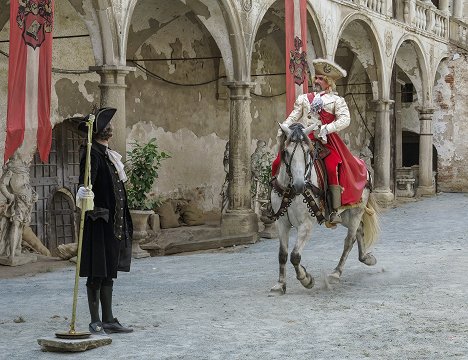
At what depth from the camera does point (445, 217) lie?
Answer: 1830 cm

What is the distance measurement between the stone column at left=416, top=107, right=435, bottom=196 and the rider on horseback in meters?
16.5

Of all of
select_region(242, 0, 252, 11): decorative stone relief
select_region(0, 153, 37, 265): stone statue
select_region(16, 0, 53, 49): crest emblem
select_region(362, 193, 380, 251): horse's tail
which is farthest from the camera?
select_region(242, 0, 252, 11): decorative stone relief

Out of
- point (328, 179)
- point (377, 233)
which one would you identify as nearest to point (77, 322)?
point (328, 179)

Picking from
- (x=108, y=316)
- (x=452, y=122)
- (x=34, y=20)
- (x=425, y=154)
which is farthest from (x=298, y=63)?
(x=452, y=122)

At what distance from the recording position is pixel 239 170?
636 inches

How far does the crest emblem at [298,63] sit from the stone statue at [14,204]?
215 inches

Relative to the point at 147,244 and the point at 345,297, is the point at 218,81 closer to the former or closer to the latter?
the point at 147,244

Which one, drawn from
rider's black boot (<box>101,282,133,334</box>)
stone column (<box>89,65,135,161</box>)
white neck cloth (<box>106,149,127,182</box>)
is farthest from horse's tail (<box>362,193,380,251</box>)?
stone column (<box>89,65,135,161</box>)

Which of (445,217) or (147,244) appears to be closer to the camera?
(147,244)

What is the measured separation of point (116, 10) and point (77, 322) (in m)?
6.69

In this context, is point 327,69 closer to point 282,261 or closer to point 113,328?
point 282,261

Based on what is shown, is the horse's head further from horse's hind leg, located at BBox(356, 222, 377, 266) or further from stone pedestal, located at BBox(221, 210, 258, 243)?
stone pedestal, located at BBox(221, 210, 258, 243)

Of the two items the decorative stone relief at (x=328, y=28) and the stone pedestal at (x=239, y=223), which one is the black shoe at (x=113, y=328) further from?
the decorative stone relief at (x=328, y=28)

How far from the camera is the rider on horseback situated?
9.23 m
